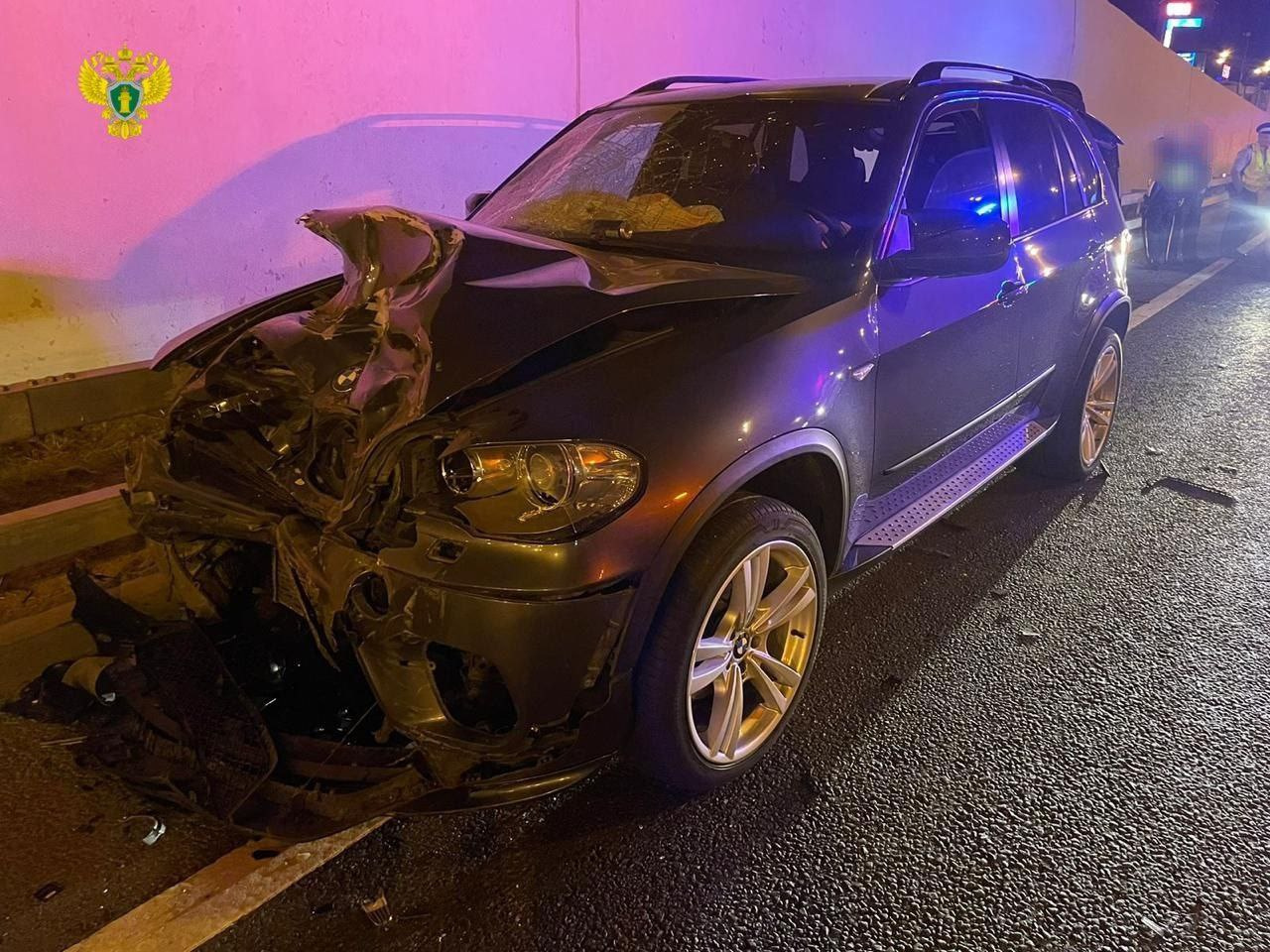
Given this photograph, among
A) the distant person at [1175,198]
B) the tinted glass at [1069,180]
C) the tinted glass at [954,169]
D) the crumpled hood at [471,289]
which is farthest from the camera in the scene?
the distant person at [1175,198]

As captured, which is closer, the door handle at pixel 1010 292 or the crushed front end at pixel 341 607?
the crushed front end at pixel 341 607

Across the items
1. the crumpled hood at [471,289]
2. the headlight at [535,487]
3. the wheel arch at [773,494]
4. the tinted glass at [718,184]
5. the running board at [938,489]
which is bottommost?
the running board at [938,489]

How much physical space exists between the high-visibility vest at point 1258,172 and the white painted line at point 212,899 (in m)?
16.3

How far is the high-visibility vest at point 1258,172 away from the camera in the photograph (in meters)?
14.2

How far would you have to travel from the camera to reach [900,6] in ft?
40.8

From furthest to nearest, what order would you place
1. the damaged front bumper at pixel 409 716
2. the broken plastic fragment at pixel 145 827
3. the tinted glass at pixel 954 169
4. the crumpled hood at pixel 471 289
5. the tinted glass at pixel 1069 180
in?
the tinted glass at pixel 1069 180 → the tinted glass at pixel 954 169 → the broken plastic fragment at pixel 145 827 → the crumpled hood at pixel 471 289 → the damaged front bumper at pixel 409 716

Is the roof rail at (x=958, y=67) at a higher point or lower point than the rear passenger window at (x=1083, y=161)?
higher

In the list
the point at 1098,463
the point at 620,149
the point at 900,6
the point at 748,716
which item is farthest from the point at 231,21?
the point at 900,6

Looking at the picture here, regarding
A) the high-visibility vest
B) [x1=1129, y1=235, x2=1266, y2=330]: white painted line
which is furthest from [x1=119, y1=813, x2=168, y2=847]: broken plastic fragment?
the high-visibility vest

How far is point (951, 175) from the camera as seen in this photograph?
3.60 meters

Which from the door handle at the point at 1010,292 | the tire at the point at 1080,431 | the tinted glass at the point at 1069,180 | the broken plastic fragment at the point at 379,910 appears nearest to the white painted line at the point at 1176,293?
the tire at the point at 1080,431

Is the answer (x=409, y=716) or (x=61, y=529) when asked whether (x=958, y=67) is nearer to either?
(x=409, y=716)

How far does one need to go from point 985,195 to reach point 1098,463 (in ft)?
7.00

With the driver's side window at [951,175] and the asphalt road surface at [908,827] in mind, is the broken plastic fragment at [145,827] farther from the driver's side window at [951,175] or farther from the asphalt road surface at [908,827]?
the driver's side window at [951,175]
